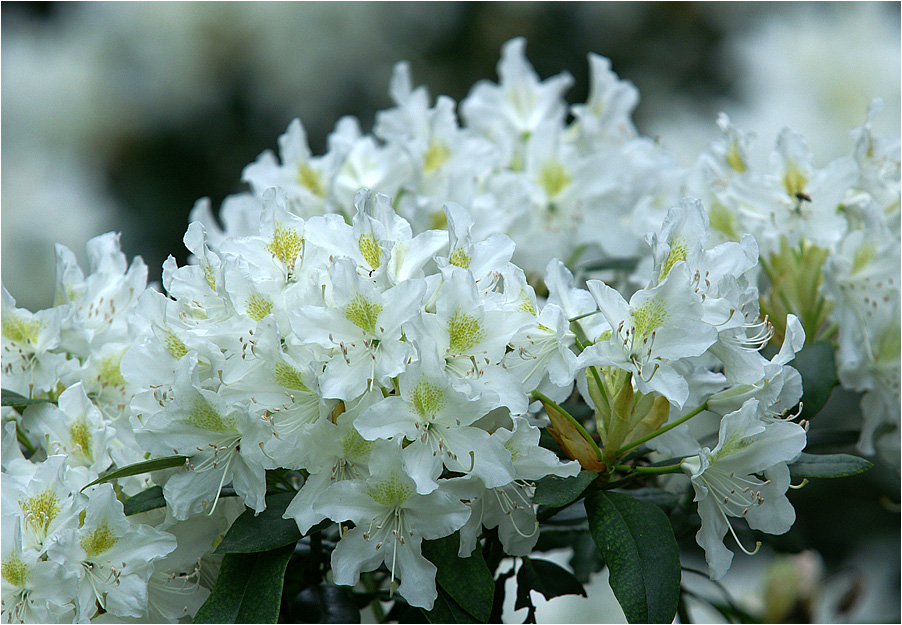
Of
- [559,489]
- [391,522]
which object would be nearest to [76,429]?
[391,522]

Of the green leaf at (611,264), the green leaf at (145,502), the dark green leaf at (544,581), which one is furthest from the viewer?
the green leaf at (611,264)

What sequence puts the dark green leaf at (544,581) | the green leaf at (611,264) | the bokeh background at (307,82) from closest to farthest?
1. the dark green leaf at (544,581)
2. the green leaf at (611,264)
3. the bokeh background at (307,82)

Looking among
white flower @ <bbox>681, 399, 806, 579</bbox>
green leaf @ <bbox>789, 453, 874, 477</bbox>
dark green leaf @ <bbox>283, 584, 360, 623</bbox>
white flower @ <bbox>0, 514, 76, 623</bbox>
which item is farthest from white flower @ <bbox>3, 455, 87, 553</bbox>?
green leaf @ <bbox>789, 453, 874, 477</bbox>

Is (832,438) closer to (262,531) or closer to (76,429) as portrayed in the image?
(262,531)

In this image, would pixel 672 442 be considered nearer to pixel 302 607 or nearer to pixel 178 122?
pixel 302 607

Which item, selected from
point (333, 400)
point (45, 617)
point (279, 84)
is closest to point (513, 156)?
point (333, 400)

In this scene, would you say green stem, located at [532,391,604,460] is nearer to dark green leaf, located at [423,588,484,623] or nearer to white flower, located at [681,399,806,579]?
white flower, located at [681,399,806,579]

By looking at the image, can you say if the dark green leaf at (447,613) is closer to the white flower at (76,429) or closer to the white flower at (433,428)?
the white flower at (433,428)

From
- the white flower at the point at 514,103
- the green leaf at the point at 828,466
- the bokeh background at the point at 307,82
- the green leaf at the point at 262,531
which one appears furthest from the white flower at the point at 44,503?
the bokeh background at the point at 307,82
